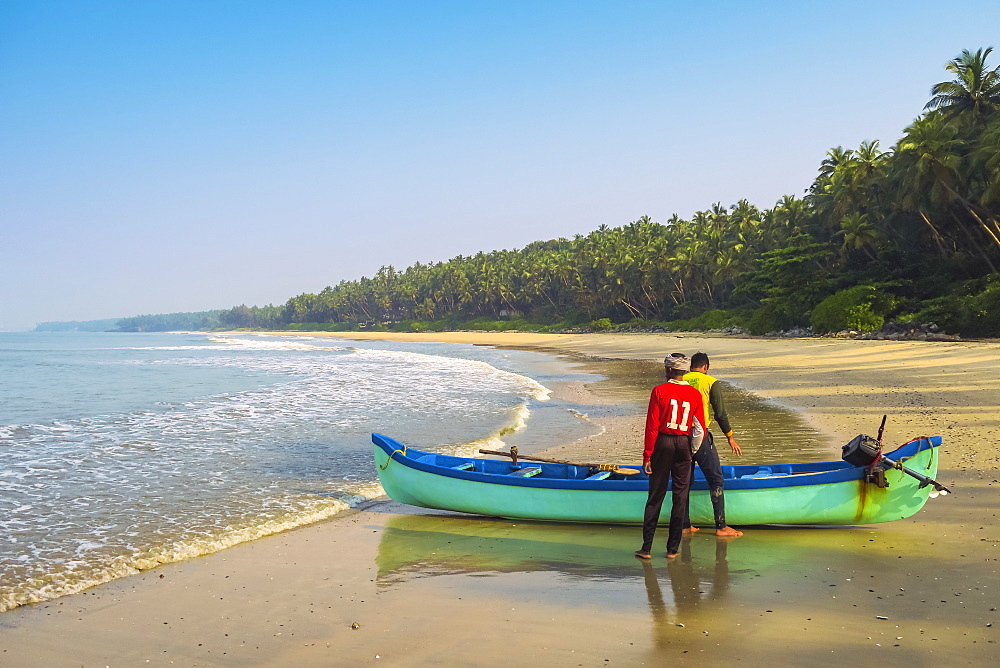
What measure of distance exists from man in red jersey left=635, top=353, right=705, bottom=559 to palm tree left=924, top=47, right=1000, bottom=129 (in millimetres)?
47835

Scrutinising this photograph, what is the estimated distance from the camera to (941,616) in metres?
4.64

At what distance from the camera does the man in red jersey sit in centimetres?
617

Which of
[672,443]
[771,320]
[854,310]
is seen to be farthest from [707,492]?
[771,320]

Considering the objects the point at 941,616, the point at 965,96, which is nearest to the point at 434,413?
the point at 941,616

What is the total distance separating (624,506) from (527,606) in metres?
2.26

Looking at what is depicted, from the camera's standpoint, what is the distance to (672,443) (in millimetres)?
6211

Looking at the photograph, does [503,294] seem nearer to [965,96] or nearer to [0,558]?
[965,96]

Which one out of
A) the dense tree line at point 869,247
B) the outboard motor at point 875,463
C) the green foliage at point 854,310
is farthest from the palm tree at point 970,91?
the outboard motor at point 875,463

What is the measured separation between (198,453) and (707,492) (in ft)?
32.1

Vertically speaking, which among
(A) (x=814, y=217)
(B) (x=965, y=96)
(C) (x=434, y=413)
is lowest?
(C) (x=434, y=413)

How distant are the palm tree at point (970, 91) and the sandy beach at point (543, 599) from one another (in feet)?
146

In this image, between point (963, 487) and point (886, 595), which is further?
point (963, 487)

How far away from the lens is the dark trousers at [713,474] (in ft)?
22.1

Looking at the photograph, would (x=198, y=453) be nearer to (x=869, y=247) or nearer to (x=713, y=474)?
(x=713, y=474)
